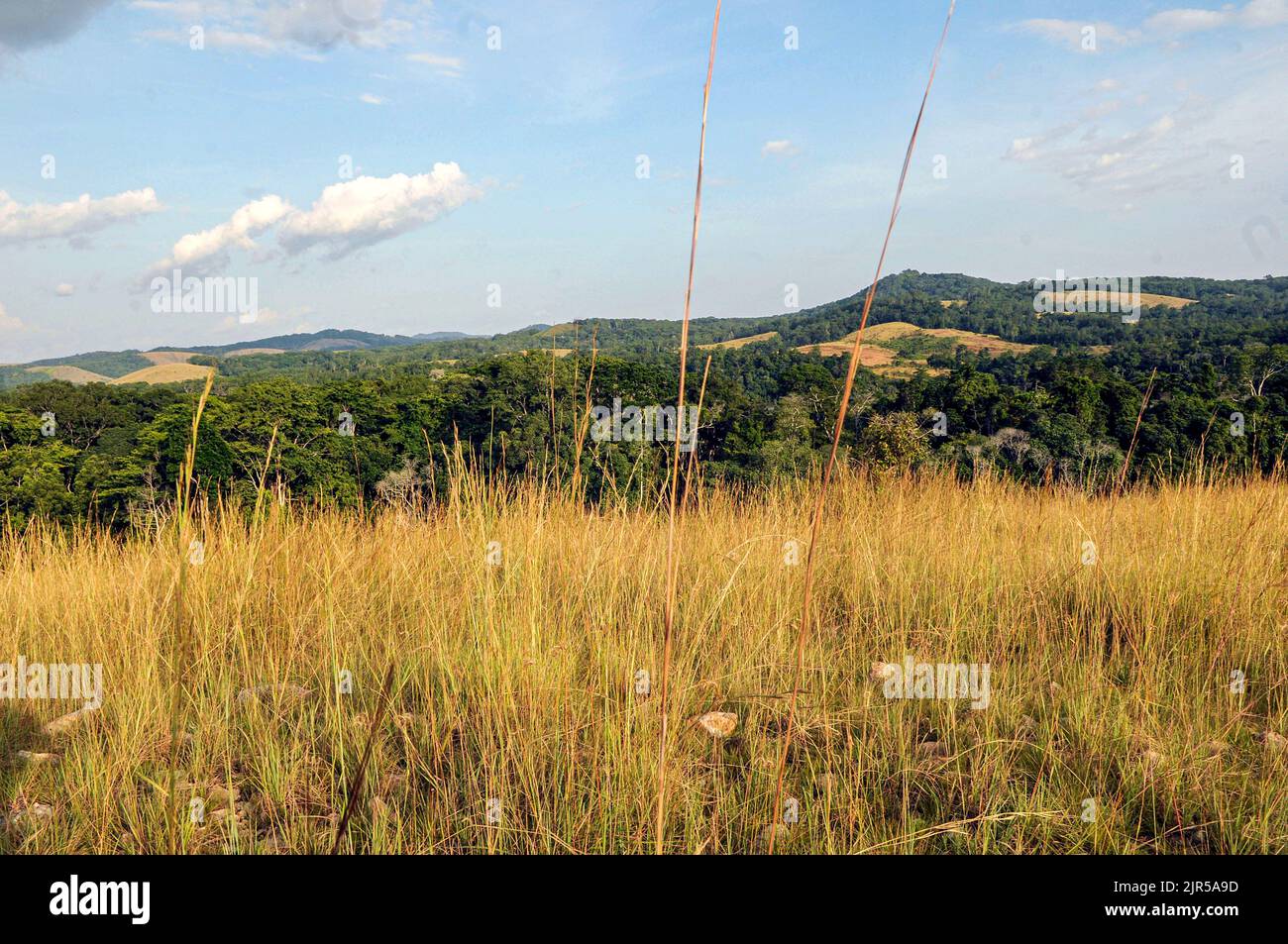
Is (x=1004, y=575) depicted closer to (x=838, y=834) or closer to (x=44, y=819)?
(x=838, y=834)

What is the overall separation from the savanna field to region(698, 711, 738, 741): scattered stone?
0.09 ft

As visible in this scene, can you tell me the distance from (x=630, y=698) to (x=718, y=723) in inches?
15.2

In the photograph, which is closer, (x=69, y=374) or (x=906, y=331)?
(x=69, y=374)

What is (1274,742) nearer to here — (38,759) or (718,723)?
(718,723)

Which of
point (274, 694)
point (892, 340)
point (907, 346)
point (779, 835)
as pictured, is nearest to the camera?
point (779, 835)

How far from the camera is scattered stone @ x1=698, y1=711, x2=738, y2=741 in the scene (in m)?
2.18

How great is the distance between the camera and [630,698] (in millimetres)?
1987

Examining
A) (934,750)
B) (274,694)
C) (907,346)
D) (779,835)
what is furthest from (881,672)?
(907,346)

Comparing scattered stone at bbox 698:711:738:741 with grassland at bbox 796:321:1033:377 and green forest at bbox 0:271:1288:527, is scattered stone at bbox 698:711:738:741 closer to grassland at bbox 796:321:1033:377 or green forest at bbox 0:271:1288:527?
green forest at bbox 0:271:1288:527

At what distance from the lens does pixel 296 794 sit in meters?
1.95

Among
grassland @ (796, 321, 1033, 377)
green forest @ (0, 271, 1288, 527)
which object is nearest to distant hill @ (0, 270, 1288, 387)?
grassland @ (796, 321, 1033, 377)
